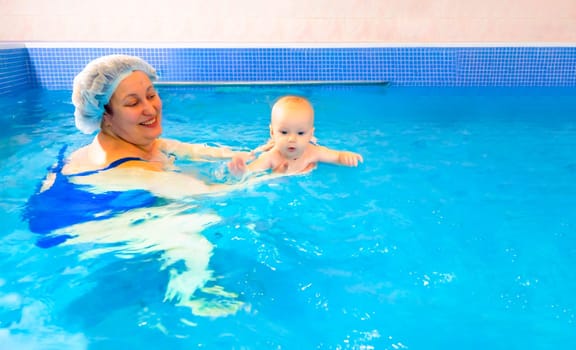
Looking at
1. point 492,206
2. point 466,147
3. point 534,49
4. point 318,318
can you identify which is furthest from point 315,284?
point 534,49

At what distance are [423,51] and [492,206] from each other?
16.1 ft

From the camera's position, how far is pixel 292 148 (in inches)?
125

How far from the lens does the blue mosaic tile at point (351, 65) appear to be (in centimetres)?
723

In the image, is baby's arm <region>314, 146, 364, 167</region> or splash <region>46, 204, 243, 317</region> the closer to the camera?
splash <region>46, 204, 243, 317</region>

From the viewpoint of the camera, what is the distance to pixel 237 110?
18.6 ft

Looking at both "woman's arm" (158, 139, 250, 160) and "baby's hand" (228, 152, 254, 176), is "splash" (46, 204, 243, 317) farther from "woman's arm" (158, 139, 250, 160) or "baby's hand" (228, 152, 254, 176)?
"woman's arm" (158, 139, 250, 160)

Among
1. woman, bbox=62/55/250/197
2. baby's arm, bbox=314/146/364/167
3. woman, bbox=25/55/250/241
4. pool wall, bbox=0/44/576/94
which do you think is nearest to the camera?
woman, bbox=25/55/250/241

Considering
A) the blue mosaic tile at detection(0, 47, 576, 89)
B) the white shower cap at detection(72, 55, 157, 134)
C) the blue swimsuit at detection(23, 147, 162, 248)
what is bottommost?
the blue swimsuit at detection(23, 147, 162, 248)

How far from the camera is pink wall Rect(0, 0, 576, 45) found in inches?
316

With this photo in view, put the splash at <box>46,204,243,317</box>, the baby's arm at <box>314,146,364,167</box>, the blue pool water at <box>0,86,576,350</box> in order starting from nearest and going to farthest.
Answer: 1. the blue pool water at <box>0,86,576,350</box>
2. the splash at <box>46,204,243,317</box>
3. the baby's arm at <box>314,146,364,167</box>

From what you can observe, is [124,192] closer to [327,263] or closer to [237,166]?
[237,166]

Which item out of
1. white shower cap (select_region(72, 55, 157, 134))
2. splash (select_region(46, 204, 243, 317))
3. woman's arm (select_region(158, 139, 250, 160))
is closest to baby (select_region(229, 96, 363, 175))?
woman's arm (select_region(158, 139, 250, 160))

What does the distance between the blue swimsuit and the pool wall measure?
15.7 ft

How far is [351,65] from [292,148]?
455 centimetres
